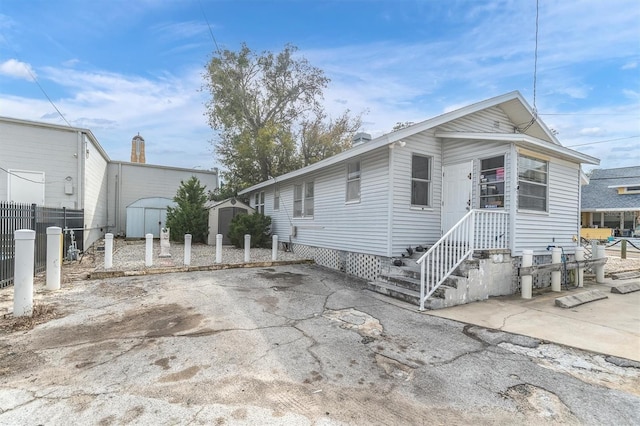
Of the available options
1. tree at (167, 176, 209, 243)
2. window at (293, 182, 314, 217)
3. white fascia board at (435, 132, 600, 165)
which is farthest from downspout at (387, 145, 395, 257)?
tree at (167, 176, 209, 243)

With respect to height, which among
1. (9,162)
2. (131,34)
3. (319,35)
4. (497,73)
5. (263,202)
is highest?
(319,35)

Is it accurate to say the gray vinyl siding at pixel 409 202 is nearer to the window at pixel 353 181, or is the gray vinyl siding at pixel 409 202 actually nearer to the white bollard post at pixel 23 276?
the window at pixel 353 181

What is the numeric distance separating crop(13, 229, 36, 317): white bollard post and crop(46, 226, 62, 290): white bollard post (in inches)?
57.5

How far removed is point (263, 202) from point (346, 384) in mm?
13404

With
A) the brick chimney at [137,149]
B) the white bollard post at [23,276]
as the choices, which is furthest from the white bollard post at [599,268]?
the brick chimney at [137,149]

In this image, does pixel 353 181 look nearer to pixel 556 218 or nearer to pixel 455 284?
pixel 455 284

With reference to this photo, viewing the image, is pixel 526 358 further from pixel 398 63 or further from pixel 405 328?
pixel 398 63

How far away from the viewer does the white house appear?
279 inches

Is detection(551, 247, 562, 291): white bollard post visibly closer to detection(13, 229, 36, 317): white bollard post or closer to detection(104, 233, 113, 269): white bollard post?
detection(13, 229, 36, 317): white bollard post

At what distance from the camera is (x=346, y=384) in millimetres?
2893

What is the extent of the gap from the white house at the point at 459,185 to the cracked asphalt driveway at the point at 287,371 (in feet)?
9.47

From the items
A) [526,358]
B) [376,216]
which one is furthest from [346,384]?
[376,216]

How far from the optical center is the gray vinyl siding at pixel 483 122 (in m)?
8.09

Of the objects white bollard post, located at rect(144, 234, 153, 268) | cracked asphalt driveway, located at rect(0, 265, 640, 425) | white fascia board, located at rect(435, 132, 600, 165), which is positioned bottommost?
cracked asphalt driveway, located at rect(0, 265, 640, 425)
